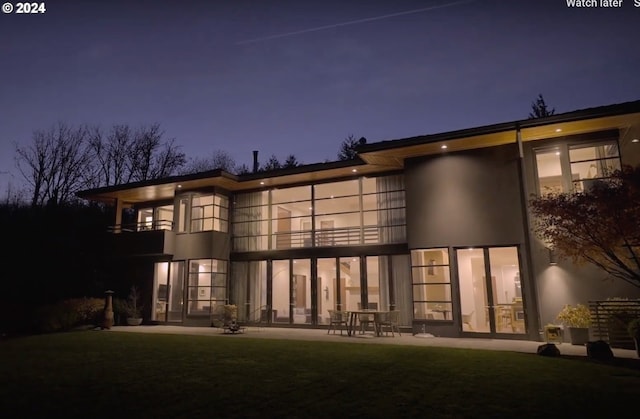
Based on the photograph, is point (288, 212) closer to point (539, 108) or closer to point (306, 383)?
point (306, 383)

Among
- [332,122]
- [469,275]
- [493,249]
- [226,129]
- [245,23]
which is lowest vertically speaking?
[469,275]

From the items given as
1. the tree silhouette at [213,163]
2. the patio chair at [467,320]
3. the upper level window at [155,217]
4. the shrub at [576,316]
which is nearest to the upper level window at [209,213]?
the upper level window at [155,217]

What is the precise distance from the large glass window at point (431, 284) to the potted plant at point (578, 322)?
9.40 feet

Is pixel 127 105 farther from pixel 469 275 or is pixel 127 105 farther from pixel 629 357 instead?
pixel 629 357

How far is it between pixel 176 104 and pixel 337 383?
77.0ft

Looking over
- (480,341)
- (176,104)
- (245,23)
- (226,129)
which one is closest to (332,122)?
(226,129)

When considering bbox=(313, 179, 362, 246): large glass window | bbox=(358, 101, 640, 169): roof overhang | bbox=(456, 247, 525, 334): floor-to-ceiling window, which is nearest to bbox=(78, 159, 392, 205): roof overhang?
bbox=(313, 179, 362, 246): large glass window

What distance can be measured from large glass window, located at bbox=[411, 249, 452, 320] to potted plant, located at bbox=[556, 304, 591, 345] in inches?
113

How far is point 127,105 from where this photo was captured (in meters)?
26.3

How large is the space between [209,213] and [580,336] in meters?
12.8

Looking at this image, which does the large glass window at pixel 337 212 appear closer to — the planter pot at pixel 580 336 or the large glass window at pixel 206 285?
the large glass window at pixel 206 285

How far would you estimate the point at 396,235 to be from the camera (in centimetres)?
1360

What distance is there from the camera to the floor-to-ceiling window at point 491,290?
36.1ft

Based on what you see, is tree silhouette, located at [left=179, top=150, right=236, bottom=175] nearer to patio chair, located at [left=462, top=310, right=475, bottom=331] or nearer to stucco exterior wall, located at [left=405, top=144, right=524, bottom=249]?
stucco exterior wall, located at [left=405, top=144, right=524, bottom=249]
